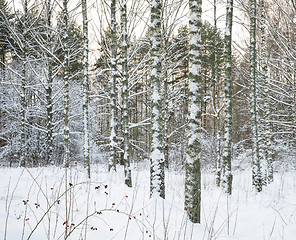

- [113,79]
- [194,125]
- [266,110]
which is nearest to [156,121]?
[194,125]

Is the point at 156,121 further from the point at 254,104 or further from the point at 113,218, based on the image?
the point at 254,104

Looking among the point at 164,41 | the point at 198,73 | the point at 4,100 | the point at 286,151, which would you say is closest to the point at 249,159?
the point at 286,151

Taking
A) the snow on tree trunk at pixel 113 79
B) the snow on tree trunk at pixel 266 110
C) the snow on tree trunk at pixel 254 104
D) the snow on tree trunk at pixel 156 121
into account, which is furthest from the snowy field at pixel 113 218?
the snow on tree trunk at pixel 266 110

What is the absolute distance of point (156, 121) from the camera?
484 centimetres

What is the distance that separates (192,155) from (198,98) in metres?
1.06

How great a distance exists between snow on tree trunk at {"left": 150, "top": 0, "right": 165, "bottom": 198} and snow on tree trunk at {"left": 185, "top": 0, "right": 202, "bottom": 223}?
3.21 feet

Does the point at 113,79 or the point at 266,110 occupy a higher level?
the point at 113,79

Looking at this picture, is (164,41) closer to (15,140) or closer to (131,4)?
(131,4)

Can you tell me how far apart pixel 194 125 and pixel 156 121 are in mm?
1203

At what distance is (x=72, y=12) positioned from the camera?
8.45 m

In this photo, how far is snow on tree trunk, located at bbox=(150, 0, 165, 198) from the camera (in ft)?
15.3

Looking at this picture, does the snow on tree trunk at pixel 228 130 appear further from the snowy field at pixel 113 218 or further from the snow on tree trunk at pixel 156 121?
the snow on tree trunk at pixel 156 121

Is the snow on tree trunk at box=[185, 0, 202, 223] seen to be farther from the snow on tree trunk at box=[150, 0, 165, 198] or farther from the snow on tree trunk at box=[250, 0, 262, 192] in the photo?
the snow on tree trunk at box=[250, 0, 262, 192]

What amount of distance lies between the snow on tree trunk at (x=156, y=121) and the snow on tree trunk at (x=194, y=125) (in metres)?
0.98
